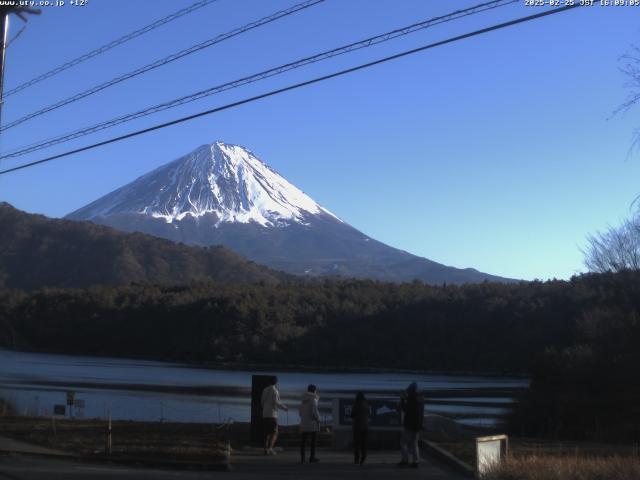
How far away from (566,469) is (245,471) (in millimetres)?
5001

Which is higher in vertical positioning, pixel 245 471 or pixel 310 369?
pixel 245 471

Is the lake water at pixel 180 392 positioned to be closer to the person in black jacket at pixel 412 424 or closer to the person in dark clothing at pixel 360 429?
the person in dark clothing at pixel 360 429

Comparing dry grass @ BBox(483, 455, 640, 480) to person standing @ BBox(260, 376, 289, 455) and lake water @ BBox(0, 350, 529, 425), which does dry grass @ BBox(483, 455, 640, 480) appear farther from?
lake water @ BBox(0, 350, 529, 425)

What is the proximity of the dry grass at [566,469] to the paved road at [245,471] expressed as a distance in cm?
88

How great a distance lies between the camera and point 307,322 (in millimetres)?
99188

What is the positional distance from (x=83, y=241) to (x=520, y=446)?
489ft

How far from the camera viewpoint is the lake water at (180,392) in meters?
33.9

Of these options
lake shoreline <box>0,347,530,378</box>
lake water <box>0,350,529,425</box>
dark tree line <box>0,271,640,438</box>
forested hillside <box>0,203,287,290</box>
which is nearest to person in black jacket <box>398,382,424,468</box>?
lake water <box>0,350,529,425</box>

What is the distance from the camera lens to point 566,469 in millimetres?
13008

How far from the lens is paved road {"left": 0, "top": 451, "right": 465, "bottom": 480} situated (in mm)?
13484

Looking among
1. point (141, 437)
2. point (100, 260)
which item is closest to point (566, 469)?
point (141, 437)

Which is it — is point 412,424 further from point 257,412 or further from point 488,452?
point 257,412

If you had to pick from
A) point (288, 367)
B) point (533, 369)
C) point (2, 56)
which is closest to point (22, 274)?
point (288, 367)

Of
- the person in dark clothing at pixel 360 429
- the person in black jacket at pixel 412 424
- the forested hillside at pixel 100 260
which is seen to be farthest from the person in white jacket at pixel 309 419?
the forested hillside at pixel 100 260
